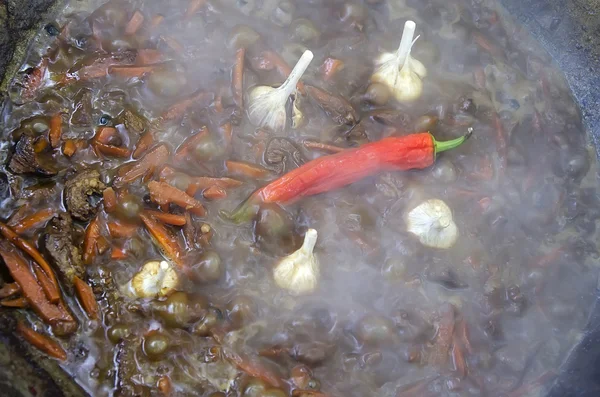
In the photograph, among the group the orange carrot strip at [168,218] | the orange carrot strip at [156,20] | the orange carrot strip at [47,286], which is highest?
the orange carrot strip at [156,20]

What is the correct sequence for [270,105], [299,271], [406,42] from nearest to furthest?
[299,271]
[270,105]
[406,42]

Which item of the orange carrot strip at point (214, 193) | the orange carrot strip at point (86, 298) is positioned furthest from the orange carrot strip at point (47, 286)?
the orange carrot strip at point (214, 193)

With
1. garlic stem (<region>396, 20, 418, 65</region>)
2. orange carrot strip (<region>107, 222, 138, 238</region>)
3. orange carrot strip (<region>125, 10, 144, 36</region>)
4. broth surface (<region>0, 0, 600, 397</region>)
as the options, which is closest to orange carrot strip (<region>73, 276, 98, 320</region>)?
broth surface (<region>0, 0, 600, 397</region>)

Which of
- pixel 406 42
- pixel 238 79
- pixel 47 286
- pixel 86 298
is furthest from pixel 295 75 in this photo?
pixel 47 286

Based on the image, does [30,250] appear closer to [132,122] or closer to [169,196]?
[169,196]

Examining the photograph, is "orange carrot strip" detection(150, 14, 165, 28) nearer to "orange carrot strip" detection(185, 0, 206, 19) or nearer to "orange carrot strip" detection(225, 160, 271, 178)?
"orange carrot strip" detection(185, 0, 206, 19)

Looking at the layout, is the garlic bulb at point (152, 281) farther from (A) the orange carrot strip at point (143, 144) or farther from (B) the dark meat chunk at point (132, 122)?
(B) the dark meat chunk at point (132, 122)
